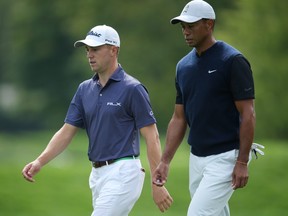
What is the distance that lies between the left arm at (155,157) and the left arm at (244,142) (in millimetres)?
717

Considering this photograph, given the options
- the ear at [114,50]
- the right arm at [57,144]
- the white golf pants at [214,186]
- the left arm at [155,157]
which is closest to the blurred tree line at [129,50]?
the right arm at [57,144]

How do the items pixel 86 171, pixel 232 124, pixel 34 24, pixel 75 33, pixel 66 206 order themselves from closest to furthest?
pixel 232 124 < pixel 66 206 < pixel 86 171 < pixel 75 33 < pixel 34 24

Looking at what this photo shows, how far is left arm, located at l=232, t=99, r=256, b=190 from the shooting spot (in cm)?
836

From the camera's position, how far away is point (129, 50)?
153 ft

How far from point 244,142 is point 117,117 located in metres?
1.19

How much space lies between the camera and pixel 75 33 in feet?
176

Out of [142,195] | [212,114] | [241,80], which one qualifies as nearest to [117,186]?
[212,114]

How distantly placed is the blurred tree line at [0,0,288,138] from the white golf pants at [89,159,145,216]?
2111cm

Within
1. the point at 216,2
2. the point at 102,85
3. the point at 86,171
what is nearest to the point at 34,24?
the point at 216,2

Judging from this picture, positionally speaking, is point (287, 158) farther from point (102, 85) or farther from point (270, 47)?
point (270, 47)

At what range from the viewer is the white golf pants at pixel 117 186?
28.9ft

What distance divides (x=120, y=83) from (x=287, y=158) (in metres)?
9.83

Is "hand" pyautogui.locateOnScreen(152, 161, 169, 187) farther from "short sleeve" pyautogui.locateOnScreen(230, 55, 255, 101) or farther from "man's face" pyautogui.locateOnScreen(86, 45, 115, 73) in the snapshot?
"man's face" pyautogui.locateOnScreen(86, 45, 115, 73)

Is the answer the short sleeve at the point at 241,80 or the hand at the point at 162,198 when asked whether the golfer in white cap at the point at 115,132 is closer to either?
the hand at the point at 162,198
